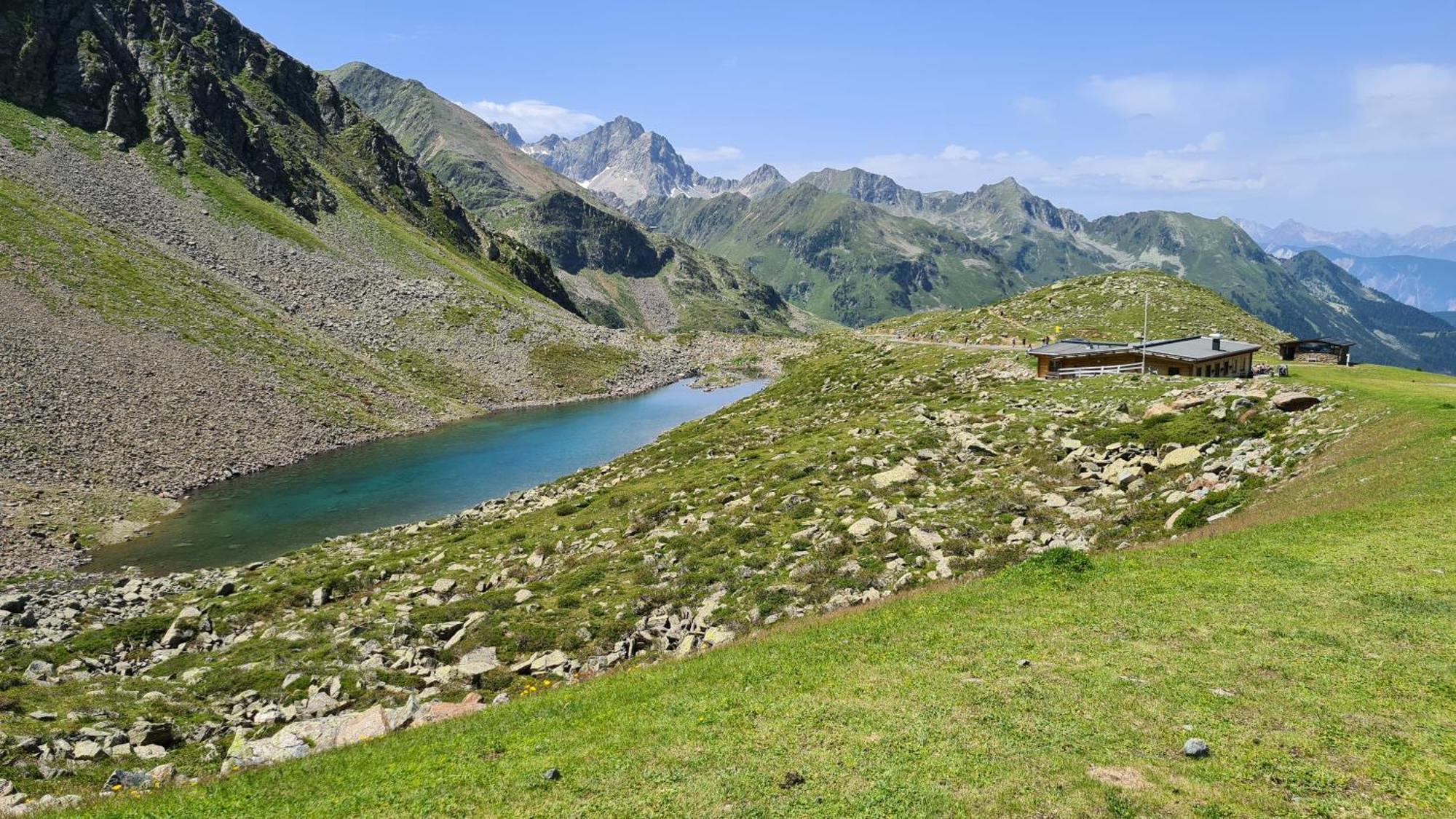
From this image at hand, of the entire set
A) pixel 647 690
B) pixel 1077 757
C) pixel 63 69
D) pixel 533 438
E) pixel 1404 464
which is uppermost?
pixel 63 69

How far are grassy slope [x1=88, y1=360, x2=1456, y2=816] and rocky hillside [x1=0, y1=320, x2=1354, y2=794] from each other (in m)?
3.91

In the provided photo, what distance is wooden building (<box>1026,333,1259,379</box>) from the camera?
58.2 metres

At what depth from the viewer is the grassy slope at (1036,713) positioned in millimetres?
12367

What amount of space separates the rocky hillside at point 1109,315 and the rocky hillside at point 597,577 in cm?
4761

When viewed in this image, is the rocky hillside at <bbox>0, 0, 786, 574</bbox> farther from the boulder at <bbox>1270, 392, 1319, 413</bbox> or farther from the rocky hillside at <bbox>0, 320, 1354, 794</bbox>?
the boulder at <bbox>1270, 392, 1319, 413</bbox>

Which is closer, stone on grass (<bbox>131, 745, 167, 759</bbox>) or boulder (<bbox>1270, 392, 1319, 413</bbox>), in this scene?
stone on grass (<bbox>131, 745, 167, 759</bbox>)

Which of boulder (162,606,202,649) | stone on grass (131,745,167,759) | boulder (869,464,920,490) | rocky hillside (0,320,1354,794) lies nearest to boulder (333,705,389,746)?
rocky hillside (0,320,1354,794)

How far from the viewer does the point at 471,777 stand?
605 inches

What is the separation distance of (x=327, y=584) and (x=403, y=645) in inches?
524

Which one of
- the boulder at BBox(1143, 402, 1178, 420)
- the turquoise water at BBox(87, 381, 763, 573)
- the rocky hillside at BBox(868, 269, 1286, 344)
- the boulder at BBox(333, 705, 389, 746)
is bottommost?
the turquoise water at BBox(87, 381, 763, 573)

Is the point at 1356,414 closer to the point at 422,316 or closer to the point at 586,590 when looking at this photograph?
the point at 586,590

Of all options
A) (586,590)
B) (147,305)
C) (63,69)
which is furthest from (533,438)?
(63,69)

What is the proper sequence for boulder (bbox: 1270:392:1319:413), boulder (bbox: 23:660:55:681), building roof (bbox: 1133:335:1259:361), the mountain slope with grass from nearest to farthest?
1. the mountain slope with grass
2. boulder (bbox: 23:660:55:681)
3. boulder (bbox: 1270:392:1319:413)
4. building roof (bbox: 1133:335:1259:361)

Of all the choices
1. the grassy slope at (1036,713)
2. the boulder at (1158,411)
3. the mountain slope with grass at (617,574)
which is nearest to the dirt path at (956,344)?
the mountain slope with grass at (617,574)
